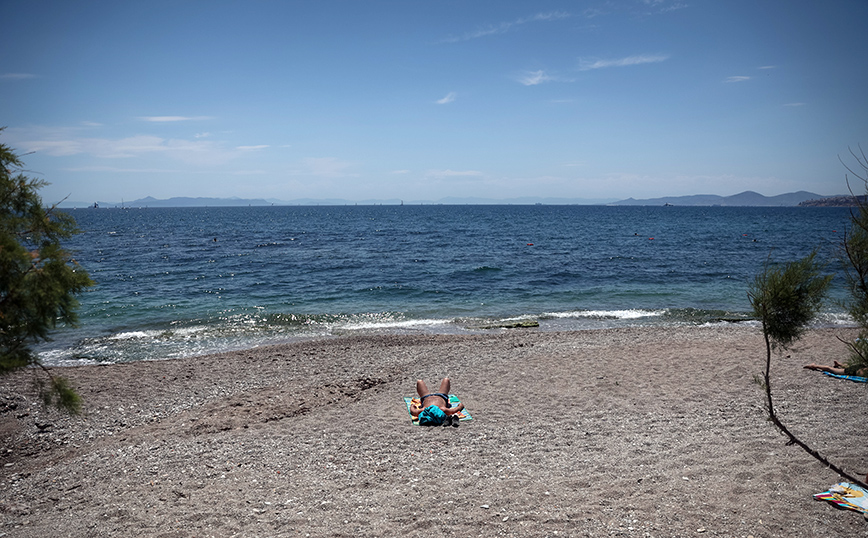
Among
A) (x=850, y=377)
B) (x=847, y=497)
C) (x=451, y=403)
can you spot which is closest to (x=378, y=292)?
(x=451, y=403)

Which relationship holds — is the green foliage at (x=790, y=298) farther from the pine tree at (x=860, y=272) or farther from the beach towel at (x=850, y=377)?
the beach towel at (x=850, y=377)

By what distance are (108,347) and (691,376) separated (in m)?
18.6

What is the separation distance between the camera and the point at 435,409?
894 centimetres

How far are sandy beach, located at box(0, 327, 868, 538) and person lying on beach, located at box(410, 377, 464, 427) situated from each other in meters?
0.27

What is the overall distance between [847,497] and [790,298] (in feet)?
10.9

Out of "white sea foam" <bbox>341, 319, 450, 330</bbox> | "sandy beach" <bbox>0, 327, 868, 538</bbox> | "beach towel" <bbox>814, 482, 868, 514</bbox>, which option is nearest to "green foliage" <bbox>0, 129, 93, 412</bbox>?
"sandy beach" <bbox>0, 327, 868, 538</bbox>

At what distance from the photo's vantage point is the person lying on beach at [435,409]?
352 inches

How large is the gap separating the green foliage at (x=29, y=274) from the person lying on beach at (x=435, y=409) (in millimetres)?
5784

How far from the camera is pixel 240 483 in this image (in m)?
6.89

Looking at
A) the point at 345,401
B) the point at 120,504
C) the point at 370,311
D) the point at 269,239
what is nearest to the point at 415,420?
the point at 345,401

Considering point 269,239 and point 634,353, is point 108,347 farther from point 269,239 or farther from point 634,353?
point 269,239

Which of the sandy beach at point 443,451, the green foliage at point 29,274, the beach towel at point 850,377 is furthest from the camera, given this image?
the beach towel at point 850,377

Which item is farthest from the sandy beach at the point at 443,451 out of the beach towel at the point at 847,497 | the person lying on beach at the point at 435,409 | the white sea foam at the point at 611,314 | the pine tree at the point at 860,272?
the white sea foam at the point at 611,314

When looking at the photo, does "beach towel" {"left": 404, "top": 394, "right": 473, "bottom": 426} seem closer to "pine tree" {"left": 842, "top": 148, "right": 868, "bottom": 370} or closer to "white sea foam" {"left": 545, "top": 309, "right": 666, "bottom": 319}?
"pine tree" {"left": 842, "top": 148, "right": 868, "bottom": 370}
